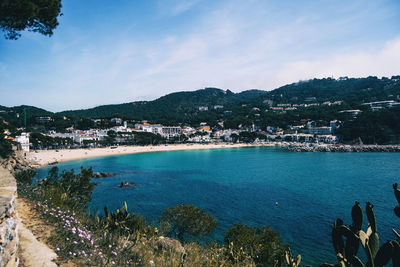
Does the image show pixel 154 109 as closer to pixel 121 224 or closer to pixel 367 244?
pixel 121 224

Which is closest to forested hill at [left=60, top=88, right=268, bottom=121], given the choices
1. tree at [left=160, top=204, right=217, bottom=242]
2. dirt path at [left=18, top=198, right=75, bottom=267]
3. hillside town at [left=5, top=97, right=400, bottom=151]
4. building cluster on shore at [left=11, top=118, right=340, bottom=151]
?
hillside town at [left=5, top=97, right=400, bottom=151]

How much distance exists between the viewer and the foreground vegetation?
447 centimetres

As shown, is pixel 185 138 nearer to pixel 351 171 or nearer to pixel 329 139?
pixel 329 139

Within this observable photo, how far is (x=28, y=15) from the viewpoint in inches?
352

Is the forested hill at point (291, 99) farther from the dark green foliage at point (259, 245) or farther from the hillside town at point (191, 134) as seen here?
the dark green foliage at point (259, 245)

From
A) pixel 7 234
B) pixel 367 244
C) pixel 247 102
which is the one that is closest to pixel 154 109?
pixel 247 102

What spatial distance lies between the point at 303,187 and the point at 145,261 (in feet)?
82.4

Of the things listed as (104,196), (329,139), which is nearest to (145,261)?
(104,196)

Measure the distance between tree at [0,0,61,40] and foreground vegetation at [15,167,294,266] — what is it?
21.6ft

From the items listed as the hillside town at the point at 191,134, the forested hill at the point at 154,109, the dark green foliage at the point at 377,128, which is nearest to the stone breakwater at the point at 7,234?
the hillside town at the point at 191,134

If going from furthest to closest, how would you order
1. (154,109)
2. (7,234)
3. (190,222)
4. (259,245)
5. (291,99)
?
(291,99) → (154,109) → (190,222) → (259,245) → (7,234)

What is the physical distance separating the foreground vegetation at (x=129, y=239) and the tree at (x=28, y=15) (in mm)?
6582

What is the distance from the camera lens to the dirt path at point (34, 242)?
371cm

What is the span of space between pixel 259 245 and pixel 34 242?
705 cm
